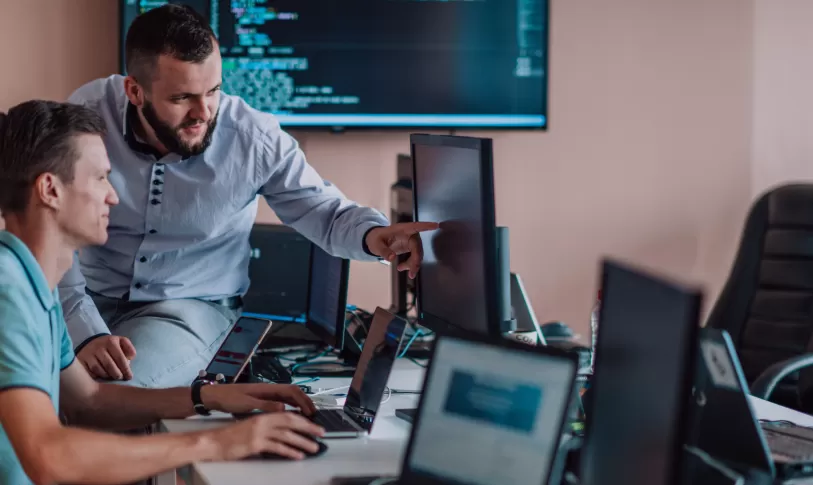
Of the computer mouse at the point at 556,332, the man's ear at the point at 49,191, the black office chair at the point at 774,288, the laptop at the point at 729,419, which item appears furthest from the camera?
the black office chair at the point at 774,288

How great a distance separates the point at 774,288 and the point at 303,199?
63.0 inches

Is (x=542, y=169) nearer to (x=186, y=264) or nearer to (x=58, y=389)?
(x=186, y=264)

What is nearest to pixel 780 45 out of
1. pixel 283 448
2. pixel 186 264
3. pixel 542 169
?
pixel 542 169

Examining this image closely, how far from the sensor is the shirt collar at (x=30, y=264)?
1.54 meters

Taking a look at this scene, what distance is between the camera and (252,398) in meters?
1.81

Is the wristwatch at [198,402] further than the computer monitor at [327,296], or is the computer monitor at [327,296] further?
the computer monitor at [327,296]

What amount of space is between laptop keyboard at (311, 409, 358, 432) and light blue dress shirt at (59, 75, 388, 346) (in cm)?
59

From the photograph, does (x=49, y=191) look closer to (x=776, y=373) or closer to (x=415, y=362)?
(x=415, y=362)

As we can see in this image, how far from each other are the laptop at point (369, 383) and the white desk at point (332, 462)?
1.2 inches

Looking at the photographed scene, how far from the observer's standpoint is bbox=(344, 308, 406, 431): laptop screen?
1763mm

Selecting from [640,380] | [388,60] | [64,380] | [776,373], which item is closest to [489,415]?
[640,380]

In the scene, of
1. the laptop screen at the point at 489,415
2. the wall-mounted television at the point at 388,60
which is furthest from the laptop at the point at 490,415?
the wall-mounted television at the point at 388,60

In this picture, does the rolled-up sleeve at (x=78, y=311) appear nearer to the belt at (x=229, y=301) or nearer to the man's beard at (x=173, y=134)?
the belt at (x=229, y=301)

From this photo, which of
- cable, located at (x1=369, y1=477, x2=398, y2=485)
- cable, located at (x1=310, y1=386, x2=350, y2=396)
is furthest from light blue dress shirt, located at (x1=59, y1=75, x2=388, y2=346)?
cable, located at (x1=369, y1=477, x2=398, y2=485)
